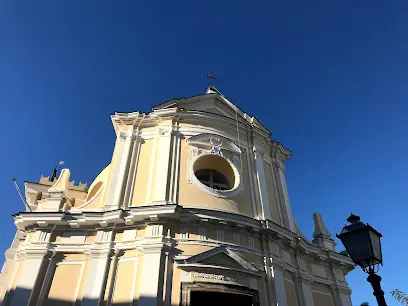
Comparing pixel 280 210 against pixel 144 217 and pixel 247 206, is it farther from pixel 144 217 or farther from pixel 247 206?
pixel 144 217

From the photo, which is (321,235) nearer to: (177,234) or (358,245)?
(177,234)

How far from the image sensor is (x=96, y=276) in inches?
437

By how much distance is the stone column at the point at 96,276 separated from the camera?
1066cm

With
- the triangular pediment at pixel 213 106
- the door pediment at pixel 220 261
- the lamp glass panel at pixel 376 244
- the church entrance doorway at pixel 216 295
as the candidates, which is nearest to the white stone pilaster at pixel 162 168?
the triangular pediment at pixel 213 106

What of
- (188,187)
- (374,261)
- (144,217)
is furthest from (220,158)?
(374,261)

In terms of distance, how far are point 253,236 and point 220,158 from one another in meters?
3.63

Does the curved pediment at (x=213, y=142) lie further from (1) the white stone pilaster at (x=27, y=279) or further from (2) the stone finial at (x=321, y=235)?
(1) the white stone pilaster at (x=27, y=279)

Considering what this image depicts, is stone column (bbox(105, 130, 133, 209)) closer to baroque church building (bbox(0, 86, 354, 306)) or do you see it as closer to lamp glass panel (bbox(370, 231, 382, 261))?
baroque church building (bbox(0, 86, 354, 306))

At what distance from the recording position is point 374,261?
18.1 feet

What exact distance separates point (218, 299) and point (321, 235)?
6.69 meters

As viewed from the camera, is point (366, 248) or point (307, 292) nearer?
point (366, 248)

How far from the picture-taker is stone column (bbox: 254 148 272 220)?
14.0m

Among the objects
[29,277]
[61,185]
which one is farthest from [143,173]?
[29,277]

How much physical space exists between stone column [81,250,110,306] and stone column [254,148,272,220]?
6.08m
